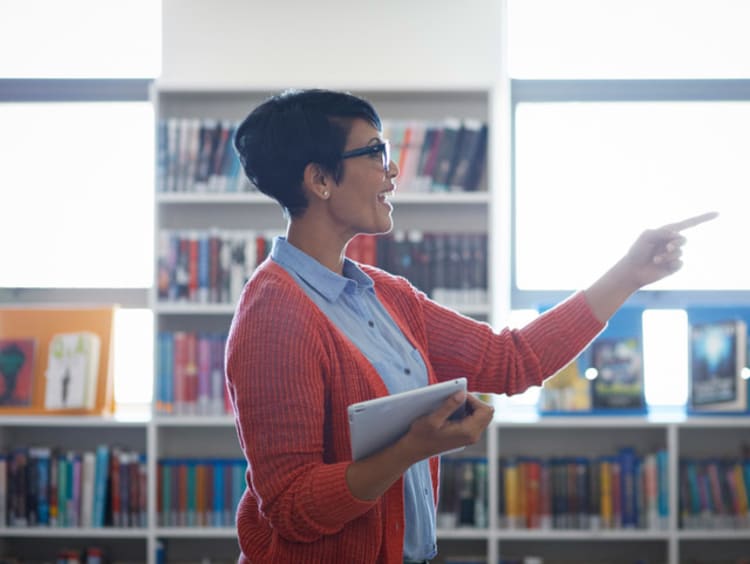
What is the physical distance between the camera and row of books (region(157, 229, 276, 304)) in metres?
3.21

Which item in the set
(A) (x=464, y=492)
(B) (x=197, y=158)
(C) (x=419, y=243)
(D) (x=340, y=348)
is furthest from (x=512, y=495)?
(D) (x=340, y=348)

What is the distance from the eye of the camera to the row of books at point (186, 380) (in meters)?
3.22

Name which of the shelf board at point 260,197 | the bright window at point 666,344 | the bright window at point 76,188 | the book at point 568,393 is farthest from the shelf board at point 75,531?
the bright window at point 666,344

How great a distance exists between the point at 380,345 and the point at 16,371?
245 cm

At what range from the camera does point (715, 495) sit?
3.20m

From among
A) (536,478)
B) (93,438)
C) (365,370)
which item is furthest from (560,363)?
(93,438)

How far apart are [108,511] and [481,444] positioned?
145 centimetres

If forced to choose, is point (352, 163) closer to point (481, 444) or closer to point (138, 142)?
point (481, 444)

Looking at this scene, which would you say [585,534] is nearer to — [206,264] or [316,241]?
[206,264]

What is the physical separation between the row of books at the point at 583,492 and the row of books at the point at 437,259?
69 centimetres

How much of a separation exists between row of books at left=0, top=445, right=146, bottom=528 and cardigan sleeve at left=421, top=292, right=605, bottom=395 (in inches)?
81.6

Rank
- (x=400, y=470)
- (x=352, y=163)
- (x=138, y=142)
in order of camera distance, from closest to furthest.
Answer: (x=400, y=470) → (x=352, y=163) → (x=138, y=142)

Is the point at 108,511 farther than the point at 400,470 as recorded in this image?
Yes

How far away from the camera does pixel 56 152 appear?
12.3ft
